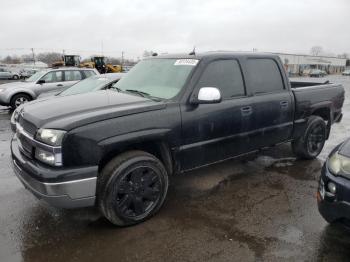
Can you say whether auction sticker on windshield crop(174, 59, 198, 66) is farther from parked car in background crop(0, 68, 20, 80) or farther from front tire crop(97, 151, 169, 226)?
parked car in background crop(0, 68, 20, 80)

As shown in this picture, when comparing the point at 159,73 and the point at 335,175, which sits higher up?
the point at 159,73

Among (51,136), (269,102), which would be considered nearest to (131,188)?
(51,136)

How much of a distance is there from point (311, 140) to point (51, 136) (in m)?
4.37

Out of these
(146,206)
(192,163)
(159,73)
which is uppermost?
(159,73)

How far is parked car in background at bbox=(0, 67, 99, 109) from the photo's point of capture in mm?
10795

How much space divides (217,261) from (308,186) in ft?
7.49

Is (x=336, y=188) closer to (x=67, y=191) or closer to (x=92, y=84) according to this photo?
(x=67, y=191)

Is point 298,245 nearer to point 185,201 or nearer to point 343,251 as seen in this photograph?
point 343,251

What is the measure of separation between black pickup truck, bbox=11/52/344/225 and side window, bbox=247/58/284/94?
0.05 ft

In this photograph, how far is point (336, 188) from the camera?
2762 millimetres

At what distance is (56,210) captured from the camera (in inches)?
145

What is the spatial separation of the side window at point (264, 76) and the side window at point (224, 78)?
0.82 ft

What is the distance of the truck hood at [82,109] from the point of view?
116 inches

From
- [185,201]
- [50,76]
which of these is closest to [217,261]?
[185,201]
